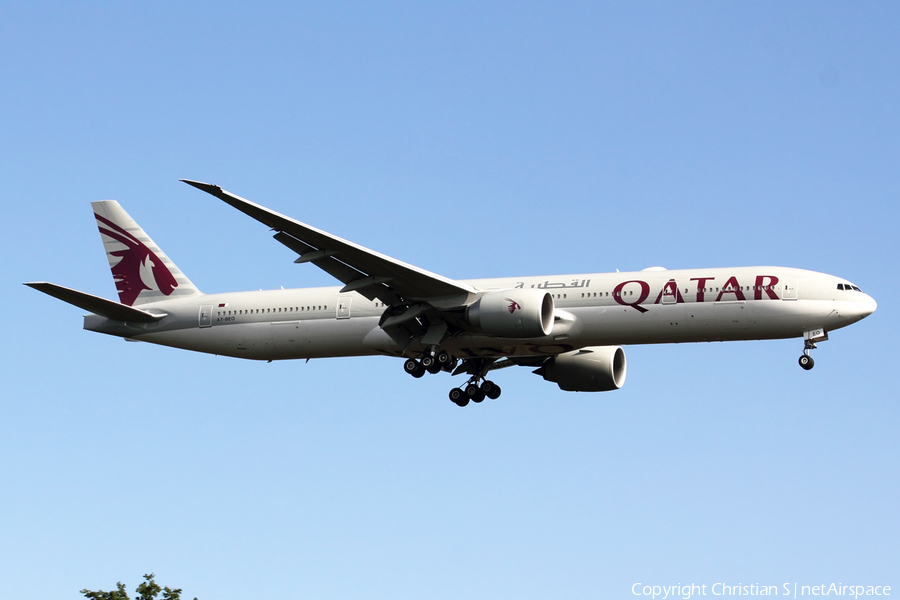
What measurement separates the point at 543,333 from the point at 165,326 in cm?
1522

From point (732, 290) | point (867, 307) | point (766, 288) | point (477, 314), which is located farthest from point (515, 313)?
point (867, 307)

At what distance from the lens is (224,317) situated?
42344mm

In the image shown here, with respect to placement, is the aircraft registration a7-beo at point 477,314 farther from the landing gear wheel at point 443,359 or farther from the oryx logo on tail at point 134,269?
the oryx logo on tail at point 134,269

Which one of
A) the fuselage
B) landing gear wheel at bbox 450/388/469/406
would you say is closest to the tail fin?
the fuselage

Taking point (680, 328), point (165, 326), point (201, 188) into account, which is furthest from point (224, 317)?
point (680, 328)

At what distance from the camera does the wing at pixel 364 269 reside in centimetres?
3456

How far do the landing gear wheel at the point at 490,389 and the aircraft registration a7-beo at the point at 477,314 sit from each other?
0.12 feet

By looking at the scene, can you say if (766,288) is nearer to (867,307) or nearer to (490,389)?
(867,307)

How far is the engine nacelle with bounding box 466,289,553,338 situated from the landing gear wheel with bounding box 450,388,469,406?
6815 mm

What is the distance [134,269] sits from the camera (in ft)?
150

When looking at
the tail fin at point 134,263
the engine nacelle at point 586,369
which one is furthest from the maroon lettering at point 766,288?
the tail fin at point 134,263

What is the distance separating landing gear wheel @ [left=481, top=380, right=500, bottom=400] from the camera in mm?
43156

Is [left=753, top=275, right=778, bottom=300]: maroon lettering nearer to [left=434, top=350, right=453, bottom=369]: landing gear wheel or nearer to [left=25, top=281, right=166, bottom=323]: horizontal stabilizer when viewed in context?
[left=434, top=350, right=453, bottom=369]: landing gear wheel

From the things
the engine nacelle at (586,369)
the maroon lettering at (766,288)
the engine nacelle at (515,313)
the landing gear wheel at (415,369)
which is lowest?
the landing gear wheel at (415,369)
